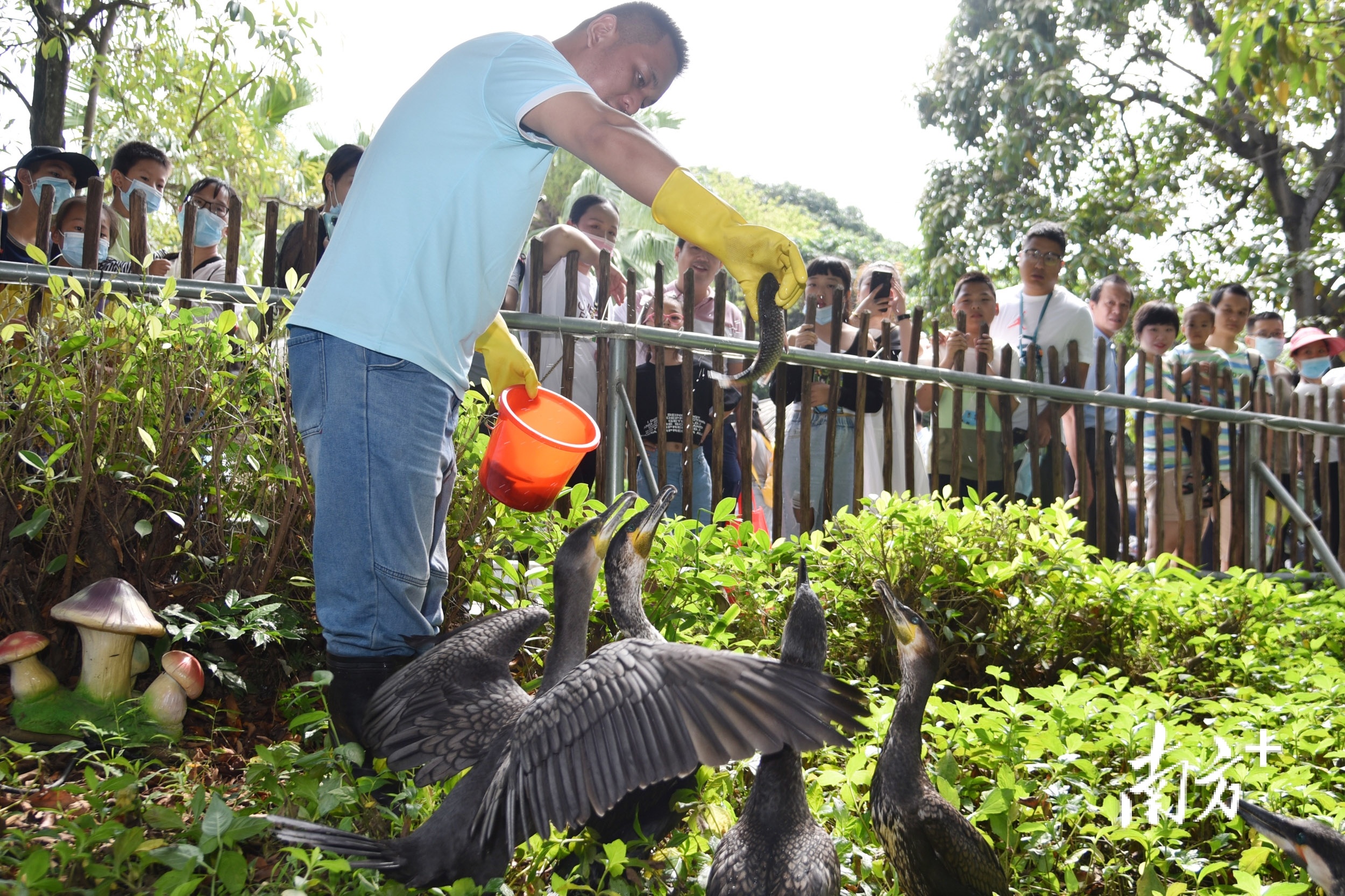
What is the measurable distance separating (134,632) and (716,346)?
2646 millimetres

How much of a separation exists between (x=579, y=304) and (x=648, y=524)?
2.21m

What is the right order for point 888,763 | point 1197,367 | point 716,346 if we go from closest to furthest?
1. point 888,763
2. point 716,346
3. point 1197,367

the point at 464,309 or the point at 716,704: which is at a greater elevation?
the point at 464,309

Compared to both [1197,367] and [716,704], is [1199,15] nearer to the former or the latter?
[1197,367]

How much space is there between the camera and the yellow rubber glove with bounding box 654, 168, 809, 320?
6.46 ft

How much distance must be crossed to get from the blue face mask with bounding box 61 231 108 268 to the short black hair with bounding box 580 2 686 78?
2707 mm

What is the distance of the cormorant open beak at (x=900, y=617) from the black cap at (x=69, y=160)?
4.44 m

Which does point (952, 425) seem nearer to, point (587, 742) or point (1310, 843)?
point (1310, 843)

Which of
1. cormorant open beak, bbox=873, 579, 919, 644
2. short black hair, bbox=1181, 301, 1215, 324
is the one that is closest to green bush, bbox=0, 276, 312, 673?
cormorant open beak, bbox=873, 579, 919, 644

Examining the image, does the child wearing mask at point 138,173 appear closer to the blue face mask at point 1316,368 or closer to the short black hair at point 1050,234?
the short black hair at point 1050,234

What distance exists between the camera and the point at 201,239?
14.9 ft

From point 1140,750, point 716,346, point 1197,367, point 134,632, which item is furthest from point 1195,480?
point 134,632

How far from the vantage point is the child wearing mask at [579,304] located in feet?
14.1

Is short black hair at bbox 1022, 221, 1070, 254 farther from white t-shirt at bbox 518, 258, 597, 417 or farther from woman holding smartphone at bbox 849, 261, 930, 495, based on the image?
white t-shirt at bbox 518, 258, 597, 417
